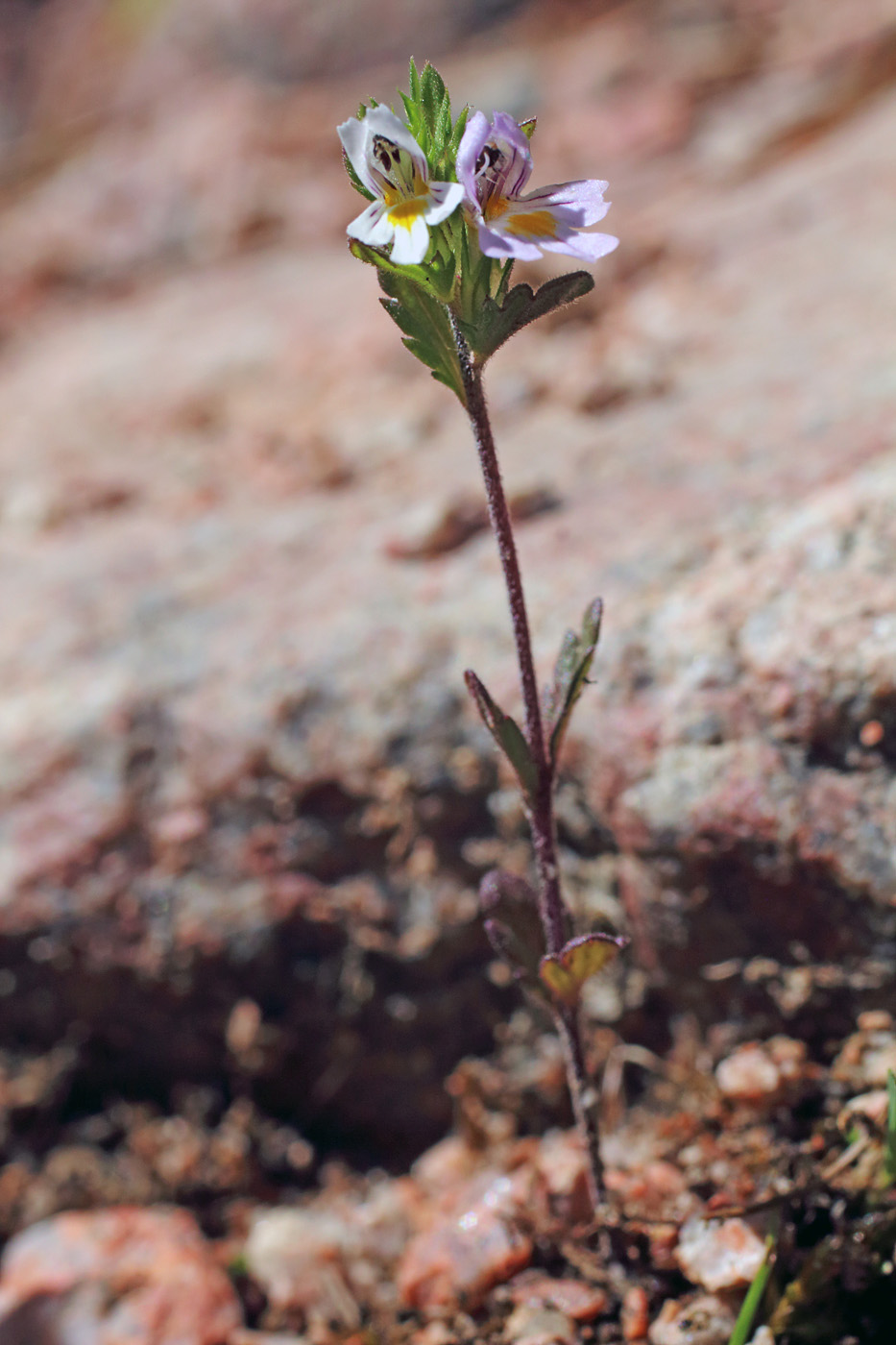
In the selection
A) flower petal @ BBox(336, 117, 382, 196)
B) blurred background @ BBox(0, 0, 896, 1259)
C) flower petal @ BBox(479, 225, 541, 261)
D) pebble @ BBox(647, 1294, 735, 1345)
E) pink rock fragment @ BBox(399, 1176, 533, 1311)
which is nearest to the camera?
flower petal @ BBox(479, 225, 541, 261)

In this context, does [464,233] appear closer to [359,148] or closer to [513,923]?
[359,148]

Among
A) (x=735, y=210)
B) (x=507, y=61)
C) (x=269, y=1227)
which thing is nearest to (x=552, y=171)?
(x=735, y=210)

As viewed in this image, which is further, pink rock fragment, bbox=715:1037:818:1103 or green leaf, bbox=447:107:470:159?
pink rock fragment, bbox=715:1037:818:1103

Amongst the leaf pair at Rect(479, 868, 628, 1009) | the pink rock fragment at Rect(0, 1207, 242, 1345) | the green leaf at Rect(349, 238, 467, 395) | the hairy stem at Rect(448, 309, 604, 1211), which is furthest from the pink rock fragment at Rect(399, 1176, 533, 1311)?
the green leaf at Rect(349, 238, 467, 395)

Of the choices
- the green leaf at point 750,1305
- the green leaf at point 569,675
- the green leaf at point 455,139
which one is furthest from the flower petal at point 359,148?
the green leaf at point 750,1305

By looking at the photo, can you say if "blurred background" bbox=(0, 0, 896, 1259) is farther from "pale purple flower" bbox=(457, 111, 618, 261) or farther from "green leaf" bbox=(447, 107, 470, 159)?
"green leaf" bbox=(447, 107, 470, 159)

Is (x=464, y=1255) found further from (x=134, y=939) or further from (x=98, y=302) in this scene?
(x=98, y=302)
